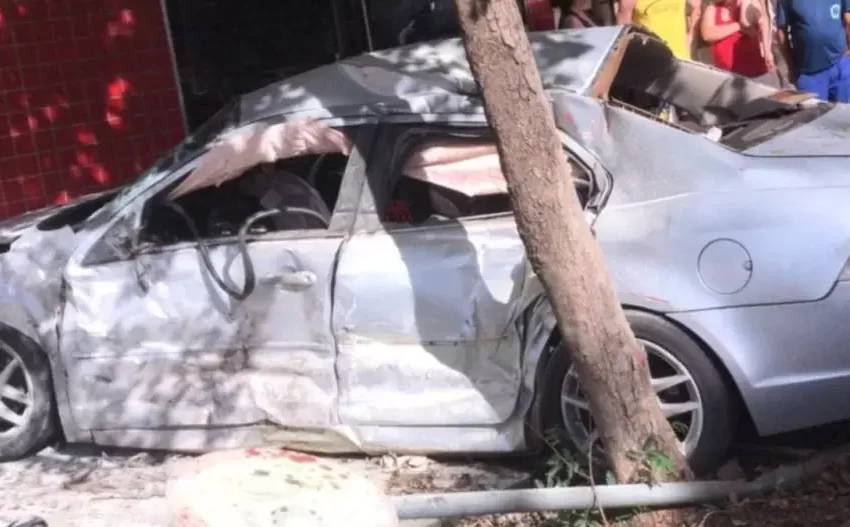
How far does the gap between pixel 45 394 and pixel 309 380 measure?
1.38m

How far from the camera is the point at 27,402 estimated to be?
586 centimetres

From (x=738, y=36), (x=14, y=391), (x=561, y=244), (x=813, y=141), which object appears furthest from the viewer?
(x=738, y=36)

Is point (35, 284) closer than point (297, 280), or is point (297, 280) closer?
point (297, 280)

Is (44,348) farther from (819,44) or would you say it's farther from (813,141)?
(819,44)

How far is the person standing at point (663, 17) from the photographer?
7.59 meters

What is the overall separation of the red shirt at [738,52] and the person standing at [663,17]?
255 millimetres

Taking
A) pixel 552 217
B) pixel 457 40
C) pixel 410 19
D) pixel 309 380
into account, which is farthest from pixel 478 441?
pixel 410 19

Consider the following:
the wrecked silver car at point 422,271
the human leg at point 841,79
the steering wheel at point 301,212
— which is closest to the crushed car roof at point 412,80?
the wrecked silver car at point 422,271

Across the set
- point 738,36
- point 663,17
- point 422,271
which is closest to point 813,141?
point 422,271

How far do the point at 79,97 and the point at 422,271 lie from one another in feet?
15.5

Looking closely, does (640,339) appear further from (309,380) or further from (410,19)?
(410,19)

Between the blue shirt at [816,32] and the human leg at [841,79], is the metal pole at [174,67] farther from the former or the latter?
the human leg at [841,79]

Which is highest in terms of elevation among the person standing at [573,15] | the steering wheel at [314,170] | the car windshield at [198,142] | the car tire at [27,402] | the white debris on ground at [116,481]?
the person standing at [573,15]

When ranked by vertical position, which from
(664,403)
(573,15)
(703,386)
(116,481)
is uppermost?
(573,15)
